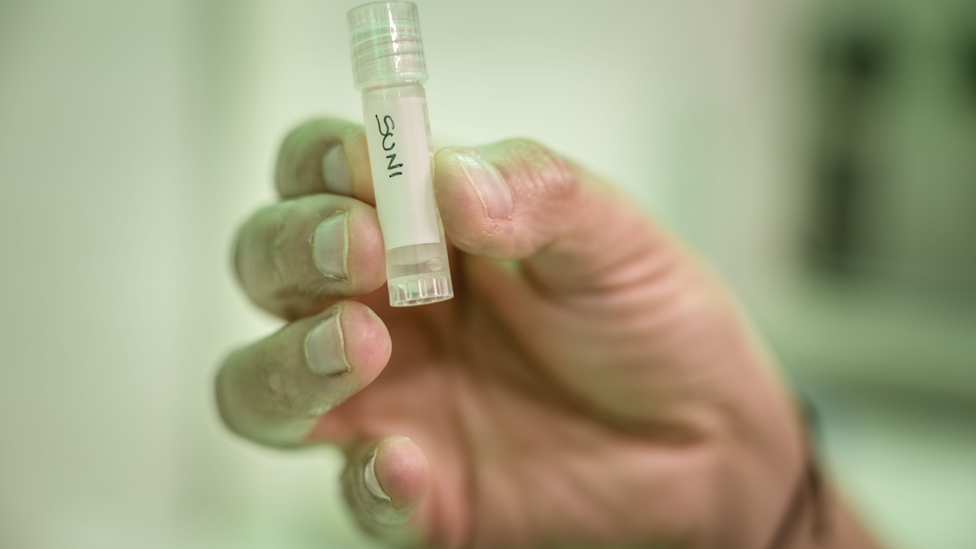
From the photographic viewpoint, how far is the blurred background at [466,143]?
108 centimetres

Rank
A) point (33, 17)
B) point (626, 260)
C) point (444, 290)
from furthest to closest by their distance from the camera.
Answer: point (33, 17)
point (626, 260)
point (444, 290)

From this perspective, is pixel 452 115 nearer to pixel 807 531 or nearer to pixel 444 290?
pixel 444 290

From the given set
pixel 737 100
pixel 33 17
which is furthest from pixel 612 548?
pixel 33 17

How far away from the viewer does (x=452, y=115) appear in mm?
1249

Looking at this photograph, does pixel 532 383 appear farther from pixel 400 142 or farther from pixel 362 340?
pixel 400 142

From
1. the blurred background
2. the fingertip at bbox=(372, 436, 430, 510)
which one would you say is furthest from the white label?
the blurred background

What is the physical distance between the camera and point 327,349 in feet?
1.81

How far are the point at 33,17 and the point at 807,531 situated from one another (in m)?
1.51

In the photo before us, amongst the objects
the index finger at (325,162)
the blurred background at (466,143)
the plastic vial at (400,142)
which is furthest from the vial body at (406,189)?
the blurred background at (466,143)

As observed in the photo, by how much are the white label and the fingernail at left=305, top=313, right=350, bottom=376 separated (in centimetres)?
12

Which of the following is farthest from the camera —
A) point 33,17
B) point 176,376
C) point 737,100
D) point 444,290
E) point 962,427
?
point 962,427

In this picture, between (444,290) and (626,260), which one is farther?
(626,260)

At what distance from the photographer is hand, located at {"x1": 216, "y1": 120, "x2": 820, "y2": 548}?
0.59 metres

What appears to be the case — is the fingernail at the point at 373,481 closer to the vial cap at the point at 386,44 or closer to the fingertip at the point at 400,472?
the fingertip at the point at 400,472
